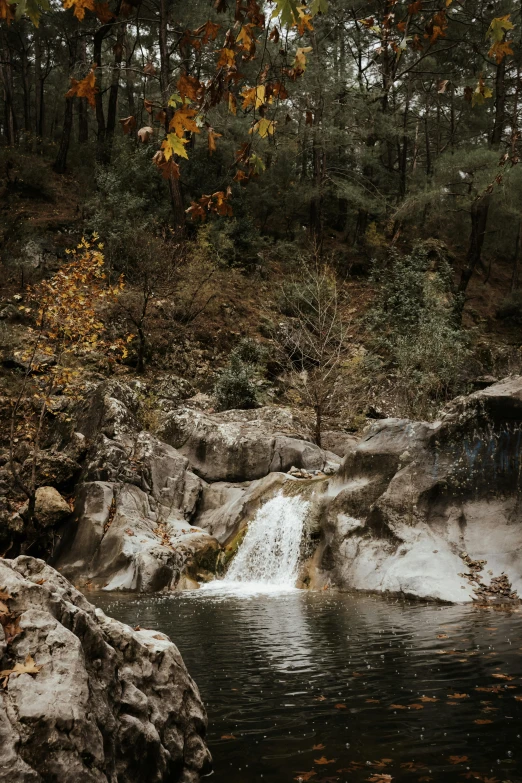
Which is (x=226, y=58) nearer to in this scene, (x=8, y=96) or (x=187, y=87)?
(x=187, y=87)

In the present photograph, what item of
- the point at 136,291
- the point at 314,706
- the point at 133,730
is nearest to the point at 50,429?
the point at 136,291

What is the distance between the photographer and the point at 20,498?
576 inches

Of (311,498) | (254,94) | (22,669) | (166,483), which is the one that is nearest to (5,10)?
(254,94)

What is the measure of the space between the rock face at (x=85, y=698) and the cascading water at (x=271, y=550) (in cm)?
958

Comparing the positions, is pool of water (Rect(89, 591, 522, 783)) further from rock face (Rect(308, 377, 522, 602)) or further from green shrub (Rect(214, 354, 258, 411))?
green shrub (Rect(214, 354, 258, 411))

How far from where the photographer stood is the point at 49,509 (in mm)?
14375

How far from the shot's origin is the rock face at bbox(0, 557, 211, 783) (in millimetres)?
2752

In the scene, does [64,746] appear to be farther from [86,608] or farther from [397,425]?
[397,425]

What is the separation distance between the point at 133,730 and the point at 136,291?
19.5 meters

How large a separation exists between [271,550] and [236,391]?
751cm

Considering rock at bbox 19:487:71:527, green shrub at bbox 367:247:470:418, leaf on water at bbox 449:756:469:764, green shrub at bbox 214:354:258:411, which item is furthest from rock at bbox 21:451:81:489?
leaf on water at bbox 449:756:469:764

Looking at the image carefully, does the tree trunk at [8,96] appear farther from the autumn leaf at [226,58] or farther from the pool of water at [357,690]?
the autumn leaf at [226,58]

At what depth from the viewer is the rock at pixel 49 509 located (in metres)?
14.3

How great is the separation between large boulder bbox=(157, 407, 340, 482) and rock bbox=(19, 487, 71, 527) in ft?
13.7
